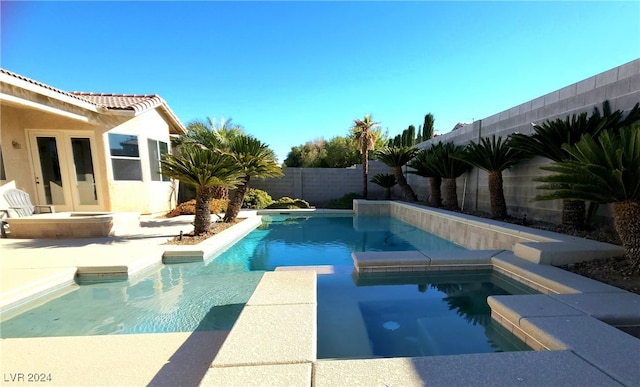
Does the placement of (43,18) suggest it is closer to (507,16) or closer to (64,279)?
(64,279)

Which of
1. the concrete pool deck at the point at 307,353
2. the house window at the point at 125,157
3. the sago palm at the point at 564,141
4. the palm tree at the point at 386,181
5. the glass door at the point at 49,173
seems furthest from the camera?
the palm tree at the point at 386,181

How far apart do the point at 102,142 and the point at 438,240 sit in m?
12.4

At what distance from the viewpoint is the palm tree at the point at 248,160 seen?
9.34 metres

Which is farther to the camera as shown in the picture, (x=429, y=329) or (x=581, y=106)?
(x=581, y=106)

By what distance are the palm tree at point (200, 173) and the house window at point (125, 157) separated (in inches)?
146

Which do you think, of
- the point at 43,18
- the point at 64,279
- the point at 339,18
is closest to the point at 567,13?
the point at 339,18

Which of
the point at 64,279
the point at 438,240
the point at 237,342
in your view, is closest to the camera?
the point at 237,342

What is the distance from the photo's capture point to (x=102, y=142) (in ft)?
31.2

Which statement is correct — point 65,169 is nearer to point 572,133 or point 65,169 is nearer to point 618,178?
point 618,178

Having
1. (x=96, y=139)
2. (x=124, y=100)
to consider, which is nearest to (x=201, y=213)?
(x=96, y=139)

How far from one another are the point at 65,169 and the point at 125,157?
1.87 meters

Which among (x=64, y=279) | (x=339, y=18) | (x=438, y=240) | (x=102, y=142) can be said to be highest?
(x=339, y=18)

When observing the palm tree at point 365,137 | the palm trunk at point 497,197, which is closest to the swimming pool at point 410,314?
the palm trunk at point 497,197

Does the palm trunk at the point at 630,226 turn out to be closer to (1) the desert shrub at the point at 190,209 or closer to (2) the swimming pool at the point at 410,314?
(2) the swimming pool at the point at 410,314
